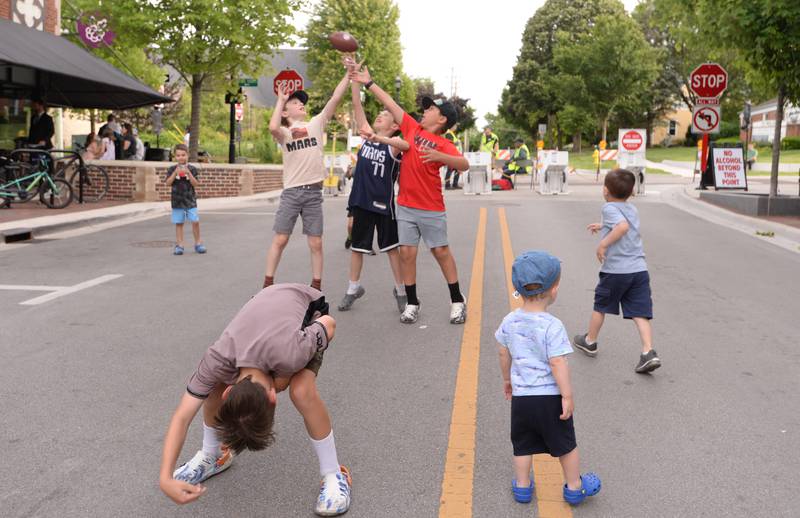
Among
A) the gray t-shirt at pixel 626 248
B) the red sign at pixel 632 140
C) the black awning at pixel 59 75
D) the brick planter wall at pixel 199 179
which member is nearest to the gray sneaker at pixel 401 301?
the gray t-shirt at pixel 626 248

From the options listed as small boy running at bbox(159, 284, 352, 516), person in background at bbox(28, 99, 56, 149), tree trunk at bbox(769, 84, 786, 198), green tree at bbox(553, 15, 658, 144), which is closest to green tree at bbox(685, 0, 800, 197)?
tree trunk at bbox(769, 84, 786, 198)

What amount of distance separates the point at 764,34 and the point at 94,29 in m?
17.7

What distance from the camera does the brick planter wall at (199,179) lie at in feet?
60.7

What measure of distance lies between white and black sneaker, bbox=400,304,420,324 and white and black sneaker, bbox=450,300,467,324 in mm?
316

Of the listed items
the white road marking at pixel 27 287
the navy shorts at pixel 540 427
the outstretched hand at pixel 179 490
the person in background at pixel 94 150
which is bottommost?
the white road marking at pixel 27 287

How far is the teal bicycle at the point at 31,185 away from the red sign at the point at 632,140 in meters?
17.0

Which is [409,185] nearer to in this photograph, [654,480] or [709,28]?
[654,480]

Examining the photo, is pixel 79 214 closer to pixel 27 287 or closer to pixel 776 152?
Answer: pixel 27 287

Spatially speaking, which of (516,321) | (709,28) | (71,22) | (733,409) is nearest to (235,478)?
(516,321)

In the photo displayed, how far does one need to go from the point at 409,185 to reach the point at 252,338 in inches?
149

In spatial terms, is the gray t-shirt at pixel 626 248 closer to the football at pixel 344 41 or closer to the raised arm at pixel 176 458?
the football at pixel 344 41

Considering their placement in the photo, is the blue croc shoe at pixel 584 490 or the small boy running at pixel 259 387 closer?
the small boy running at pixel 259 387

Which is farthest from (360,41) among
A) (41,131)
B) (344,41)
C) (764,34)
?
(344,41)

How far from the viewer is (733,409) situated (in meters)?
4.75
